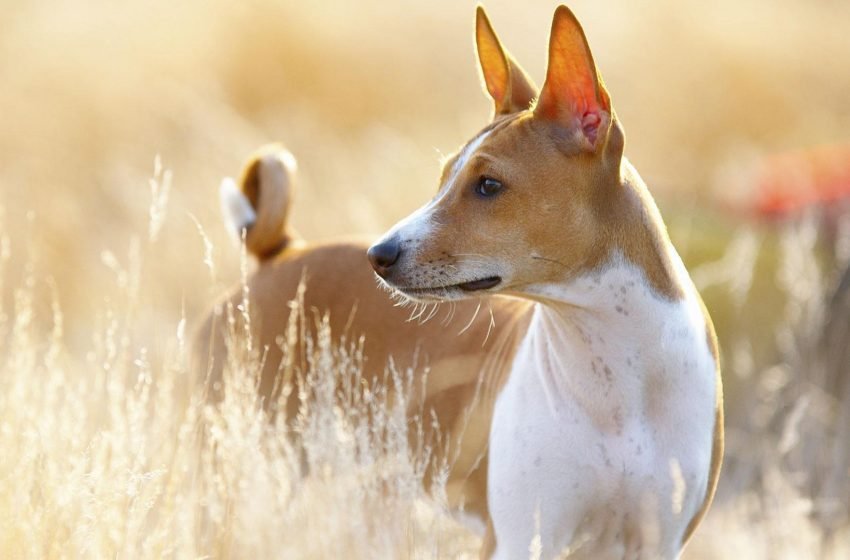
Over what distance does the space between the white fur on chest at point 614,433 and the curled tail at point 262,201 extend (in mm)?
1521

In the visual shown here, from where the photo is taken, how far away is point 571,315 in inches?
132

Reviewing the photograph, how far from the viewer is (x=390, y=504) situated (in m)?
3.43

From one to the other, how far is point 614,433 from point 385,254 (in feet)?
2.54

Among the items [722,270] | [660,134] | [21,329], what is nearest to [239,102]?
[660,134]

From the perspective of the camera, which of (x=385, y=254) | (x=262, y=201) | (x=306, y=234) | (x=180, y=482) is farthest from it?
(x=306, y=234)

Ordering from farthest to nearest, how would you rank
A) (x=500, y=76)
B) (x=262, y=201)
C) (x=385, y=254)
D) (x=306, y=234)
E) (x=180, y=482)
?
(x=306, y=234) < (x=262, y=201) < (x=500, y=76) < (x=180, y=482) < (x=385, y=254)

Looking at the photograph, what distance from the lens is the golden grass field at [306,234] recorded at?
325 centimetres

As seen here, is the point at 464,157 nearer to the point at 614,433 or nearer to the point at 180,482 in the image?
the point at 614,433

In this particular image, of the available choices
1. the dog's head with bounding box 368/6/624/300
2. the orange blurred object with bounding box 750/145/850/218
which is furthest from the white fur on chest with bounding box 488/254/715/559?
the orange blurred object with bounding box 750/145/850/218

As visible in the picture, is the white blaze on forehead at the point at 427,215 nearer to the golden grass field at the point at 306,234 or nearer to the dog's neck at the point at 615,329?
the dog's neck at the point at 615,329

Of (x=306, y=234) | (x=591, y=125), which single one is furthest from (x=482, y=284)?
(x=306, y=234)

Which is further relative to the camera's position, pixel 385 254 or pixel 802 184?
pixel 802 184

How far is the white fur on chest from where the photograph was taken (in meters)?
3.34

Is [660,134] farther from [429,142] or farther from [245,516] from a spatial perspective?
[245,516]
